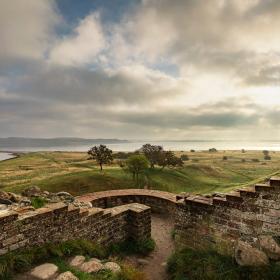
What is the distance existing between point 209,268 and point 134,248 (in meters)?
4.24

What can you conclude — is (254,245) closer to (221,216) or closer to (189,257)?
(221,216)

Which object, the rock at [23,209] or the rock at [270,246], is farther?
the rock at [23,209]

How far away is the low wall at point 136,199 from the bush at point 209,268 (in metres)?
6.40

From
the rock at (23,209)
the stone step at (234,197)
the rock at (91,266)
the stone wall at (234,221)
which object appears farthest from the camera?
the rock at (23,209)

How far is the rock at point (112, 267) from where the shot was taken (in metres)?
7.14

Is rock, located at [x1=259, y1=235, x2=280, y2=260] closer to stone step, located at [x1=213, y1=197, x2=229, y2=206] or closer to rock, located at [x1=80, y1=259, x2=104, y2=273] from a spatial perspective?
stone step, located at [x1=213, y1=197, x2=229, y2=206]

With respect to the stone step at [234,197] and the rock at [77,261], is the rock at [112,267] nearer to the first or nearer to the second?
the rock at [77,261]

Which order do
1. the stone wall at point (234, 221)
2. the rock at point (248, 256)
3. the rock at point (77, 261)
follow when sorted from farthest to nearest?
the rock at point (77, 261) → the stone wall at point (234, 221) → the rock at point (248, 256)

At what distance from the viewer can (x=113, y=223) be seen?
10.3 m

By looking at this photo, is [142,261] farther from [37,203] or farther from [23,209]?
[23,209]

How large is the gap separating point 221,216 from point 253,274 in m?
1.89

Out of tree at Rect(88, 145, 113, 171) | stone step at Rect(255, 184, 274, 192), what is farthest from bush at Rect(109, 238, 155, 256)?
tree at Rect(88, 145, 113, 171)

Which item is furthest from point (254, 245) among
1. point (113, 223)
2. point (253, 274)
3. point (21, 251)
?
point (21, 251)

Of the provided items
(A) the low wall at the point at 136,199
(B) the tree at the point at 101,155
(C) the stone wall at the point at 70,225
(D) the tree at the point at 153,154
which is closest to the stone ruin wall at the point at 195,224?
(C) the stone wall at the point at 70,225
